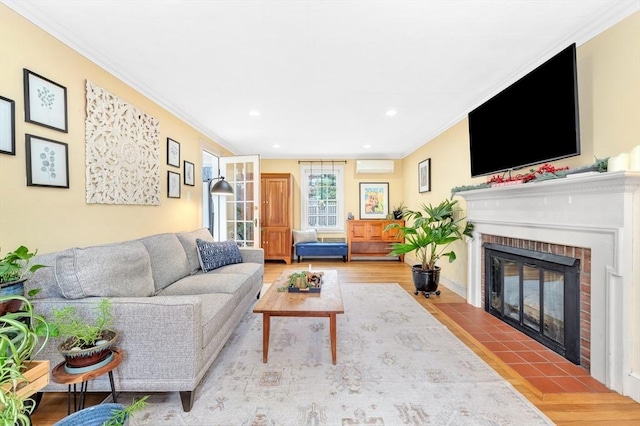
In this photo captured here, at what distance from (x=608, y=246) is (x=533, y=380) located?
0.99m

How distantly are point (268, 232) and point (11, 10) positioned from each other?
4.68 meters

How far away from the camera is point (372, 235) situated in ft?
20.3

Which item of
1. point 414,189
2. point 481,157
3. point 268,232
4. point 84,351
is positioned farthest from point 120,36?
point 414,189

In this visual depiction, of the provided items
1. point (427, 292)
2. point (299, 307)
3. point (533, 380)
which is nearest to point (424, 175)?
point (427, 292)

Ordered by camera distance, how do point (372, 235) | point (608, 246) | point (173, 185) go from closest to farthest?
1. point (608, 246)
2. point (173, 185)
3. point (372, 235)

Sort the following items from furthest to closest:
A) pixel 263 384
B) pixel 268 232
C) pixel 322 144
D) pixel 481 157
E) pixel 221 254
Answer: pixel 268 232 < pixel 322 144 < pixel 221 254 < pixel 481 157 < pixel 263 384

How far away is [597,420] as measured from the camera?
59.8 inches

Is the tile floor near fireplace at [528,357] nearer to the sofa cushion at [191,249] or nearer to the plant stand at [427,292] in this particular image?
the plant stand at [427,292]

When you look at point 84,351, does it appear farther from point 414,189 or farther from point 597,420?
point 414,189

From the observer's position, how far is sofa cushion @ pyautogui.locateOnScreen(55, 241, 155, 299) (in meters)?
1.63

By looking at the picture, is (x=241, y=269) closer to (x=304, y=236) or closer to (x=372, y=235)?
(x=304, y=236)

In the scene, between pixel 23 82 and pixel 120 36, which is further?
pixel 120 36

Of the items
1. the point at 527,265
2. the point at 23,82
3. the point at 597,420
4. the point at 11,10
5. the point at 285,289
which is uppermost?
the point at 11,10

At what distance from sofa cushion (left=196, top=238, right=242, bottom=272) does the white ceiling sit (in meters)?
1.64
